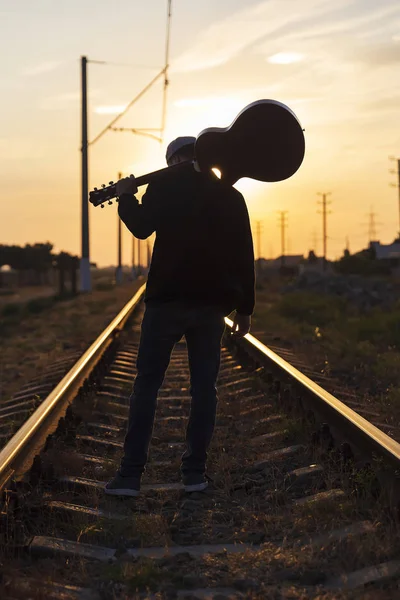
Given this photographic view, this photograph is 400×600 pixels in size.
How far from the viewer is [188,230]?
183 inches

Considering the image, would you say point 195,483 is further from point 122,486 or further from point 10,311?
point 10,311

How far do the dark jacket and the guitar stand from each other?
9cm

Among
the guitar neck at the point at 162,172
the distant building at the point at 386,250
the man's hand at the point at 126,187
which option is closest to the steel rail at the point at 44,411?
the man's hand at the point at 126,187

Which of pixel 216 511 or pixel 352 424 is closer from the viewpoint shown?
pixel 216 511

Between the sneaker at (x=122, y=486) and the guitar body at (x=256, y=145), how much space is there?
5.55 feet


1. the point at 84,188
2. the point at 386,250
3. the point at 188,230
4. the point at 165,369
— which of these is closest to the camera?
the point at 188,230

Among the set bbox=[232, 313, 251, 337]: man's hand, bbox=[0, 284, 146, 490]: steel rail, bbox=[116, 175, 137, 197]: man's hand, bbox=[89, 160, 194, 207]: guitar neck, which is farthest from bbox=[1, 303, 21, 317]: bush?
bbox=[116, 175, 137, 197]: man's hand

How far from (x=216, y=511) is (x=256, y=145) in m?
1.90

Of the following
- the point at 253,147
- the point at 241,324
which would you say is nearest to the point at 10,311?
the point at 241,324

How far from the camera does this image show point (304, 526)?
3.98 metres

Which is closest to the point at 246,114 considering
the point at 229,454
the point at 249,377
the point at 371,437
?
the point at 371,437

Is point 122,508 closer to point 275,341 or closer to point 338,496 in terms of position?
point 338,496

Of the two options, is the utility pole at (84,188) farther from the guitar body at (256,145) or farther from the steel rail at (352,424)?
the guitar body at (256,145)

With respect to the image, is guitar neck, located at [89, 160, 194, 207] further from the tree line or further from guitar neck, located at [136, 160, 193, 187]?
the tree line
